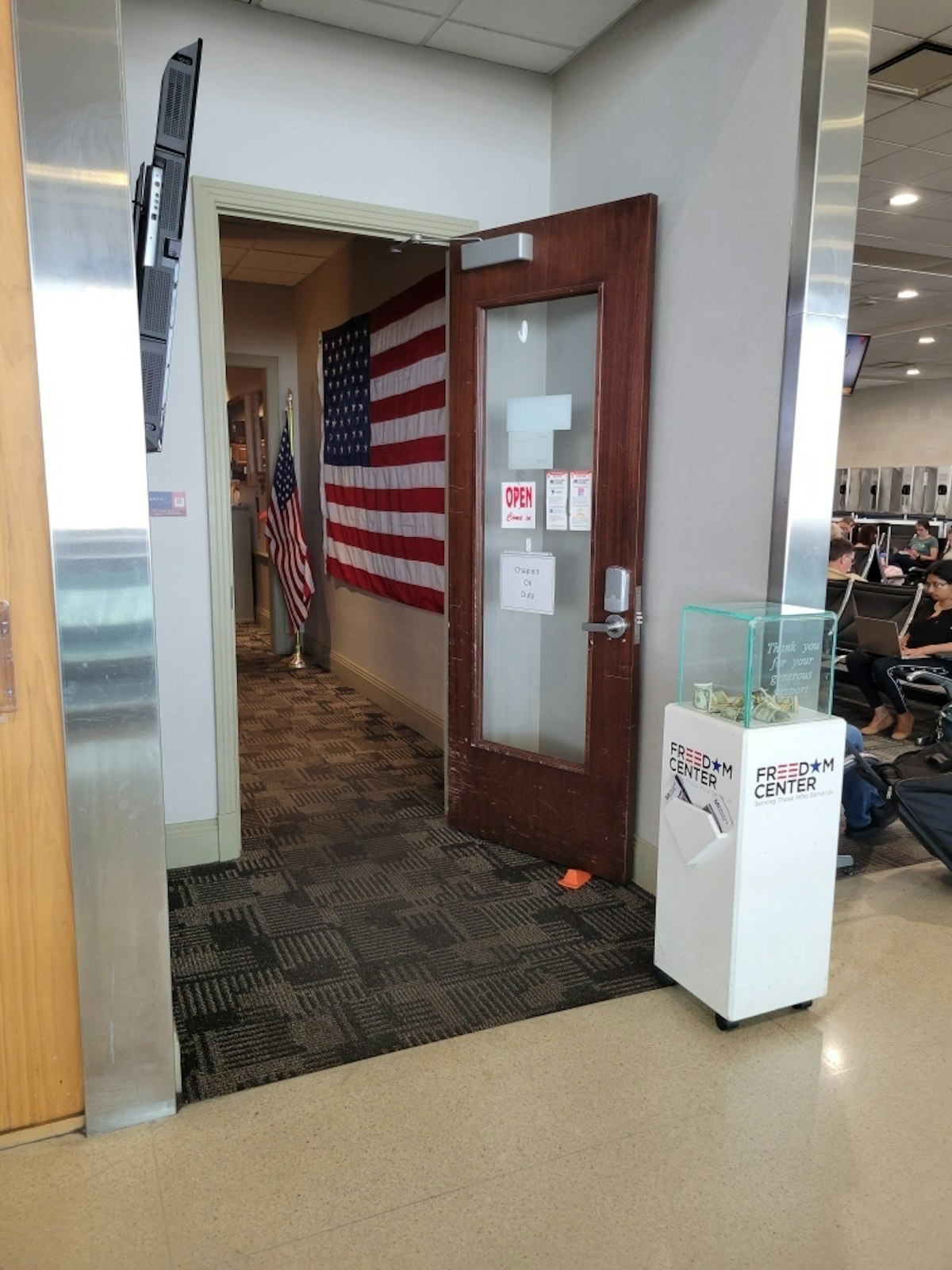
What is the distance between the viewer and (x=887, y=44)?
11.2 ft

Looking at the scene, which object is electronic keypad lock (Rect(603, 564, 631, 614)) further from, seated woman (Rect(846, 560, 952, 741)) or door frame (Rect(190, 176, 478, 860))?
seated woman (Rect(846, 560, 952, 741))

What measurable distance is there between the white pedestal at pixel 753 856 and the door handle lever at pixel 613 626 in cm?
68

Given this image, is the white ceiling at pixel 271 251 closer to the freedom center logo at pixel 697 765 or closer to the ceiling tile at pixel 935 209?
the ceiling tile at pixel 935 209

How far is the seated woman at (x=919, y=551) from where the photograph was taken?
899 cm

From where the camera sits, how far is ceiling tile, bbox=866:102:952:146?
4.05m

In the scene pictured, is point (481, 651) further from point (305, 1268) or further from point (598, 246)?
point (305, 1268)

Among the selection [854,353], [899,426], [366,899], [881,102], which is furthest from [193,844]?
[899,426]

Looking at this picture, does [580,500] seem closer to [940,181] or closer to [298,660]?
[940,181]

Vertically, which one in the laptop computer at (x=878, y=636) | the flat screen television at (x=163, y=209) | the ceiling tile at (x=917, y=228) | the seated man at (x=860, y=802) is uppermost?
the ceiling tile at (x=917, y=228)

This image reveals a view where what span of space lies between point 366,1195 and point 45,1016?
0.78 metres

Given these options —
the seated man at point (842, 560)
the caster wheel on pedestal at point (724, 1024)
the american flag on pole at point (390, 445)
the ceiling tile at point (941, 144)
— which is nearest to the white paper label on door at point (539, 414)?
the american flag on pole at point (390, 445)

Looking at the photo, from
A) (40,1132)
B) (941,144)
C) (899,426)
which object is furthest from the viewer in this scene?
(899,426)

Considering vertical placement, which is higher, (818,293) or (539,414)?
(818,293)

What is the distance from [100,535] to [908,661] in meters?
4.69
